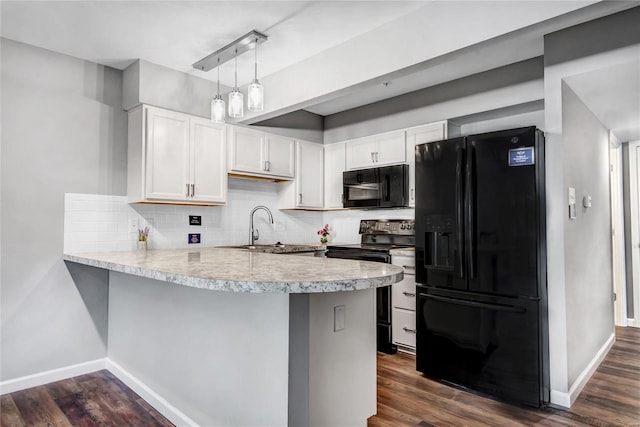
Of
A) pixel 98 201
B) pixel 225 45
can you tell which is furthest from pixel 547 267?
→ pixel 98 201

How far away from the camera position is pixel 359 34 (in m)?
2.71

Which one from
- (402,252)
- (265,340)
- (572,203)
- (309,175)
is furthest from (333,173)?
(265,340)

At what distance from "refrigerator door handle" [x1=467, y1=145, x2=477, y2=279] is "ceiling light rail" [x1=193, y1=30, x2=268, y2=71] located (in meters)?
1.67

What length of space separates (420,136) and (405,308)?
5.40ft

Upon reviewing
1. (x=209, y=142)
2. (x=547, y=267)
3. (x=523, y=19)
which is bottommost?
(x=547, y=267)

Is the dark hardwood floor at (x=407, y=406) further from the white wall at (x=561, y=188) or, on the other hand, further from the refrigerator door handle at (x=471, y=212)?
the refrigerator door handle at (x=471, y=212)

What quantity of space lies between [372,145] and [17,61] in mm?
3100

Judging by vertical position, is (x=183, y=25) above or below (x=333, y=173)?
above

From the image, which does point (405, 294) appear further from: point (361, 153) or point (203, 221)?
point (203, 221)

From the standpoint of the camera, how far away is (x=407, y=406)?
2.40 metres

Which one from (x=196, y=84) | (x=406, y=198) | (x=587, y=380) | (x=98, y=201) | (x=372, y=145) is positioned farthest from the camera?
(x=372, y=145)

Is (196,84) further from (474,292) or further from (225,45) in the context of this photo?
(474,292)

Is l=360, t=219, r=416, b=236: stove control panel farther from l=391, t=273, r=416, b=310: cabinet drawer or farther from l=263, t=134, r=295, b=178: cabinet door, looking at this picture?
l=263, t=134, r=295, b=178: cabinet door

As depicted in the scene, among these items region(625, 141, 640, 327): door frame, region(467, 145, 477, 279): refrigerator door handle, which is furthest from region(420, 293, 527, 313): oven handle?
region(625, 141, 640, 327): door frame
